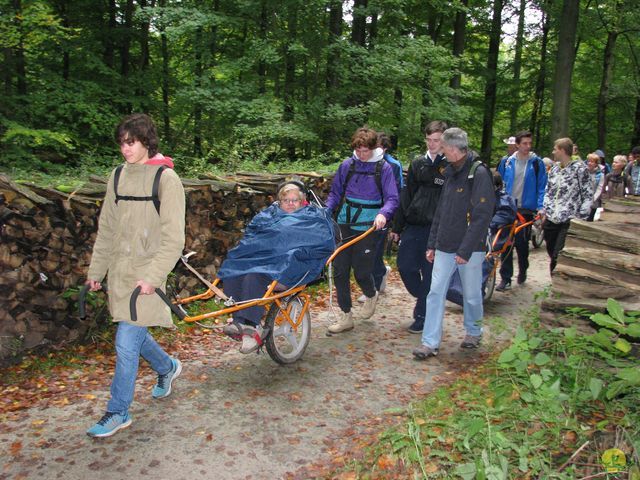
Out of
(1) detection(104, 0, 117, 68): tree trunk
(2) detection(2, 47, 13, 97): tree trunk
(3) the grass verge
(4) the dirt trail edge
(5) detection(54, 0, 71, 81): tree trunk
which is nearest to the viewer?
(3) the grass verge

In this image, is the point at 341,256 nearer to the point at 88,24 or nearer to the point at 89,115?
the point at 89,115

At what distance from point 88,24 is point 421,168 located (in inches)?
583

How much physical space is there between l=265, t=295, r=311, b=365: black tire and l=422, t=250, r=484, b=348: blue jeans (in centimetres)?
124

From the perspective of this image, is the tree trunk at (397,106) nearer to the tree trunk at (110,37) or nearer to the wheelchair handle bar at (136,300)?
the tree trunk at (110,37)

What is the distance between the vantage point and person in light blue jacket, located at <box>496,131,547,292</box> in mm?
8203

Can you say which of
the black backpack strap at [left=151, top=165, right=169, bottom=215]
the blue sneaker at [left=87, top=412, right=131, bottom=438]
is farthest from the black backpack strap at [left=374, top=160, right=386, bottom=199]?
the blue sneaker at [left=87, top=412, right=131, bottom=438]

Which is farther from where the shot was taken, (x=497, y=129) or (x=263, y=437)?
(x=497, y=129)

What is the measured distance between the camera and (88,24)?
16969 mm

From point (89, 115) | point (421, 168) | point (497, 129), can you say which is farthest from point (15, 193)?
point (497, 129)

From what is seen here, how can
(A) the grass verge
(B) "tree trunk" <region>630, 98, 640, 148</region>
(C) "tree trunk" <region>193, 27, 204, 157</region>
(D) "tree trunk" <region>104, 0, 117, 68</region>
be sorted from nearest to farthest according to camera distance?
(A) the grass verge
(C) "tree trunk" <region>193, 27, 204, 157</region>
(D) "tree trunk" <region>104, 0, 117, 68</region>
(B) "tree trunk" <region>630, 98, 640, 148</region>

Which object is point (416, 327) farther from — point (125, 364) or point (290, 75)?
point (290, 75)

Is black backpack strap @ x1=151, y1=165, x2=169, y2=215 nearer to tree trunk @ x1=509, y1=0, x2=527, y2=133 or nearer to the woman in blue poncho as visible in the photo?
the woman in blue poncho

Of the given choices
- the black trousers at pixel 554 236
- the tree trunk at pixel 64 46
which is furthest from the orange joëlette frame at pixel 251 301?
the tree trunk at pixel 64 46

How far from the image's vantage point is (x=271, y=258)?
4766mm
